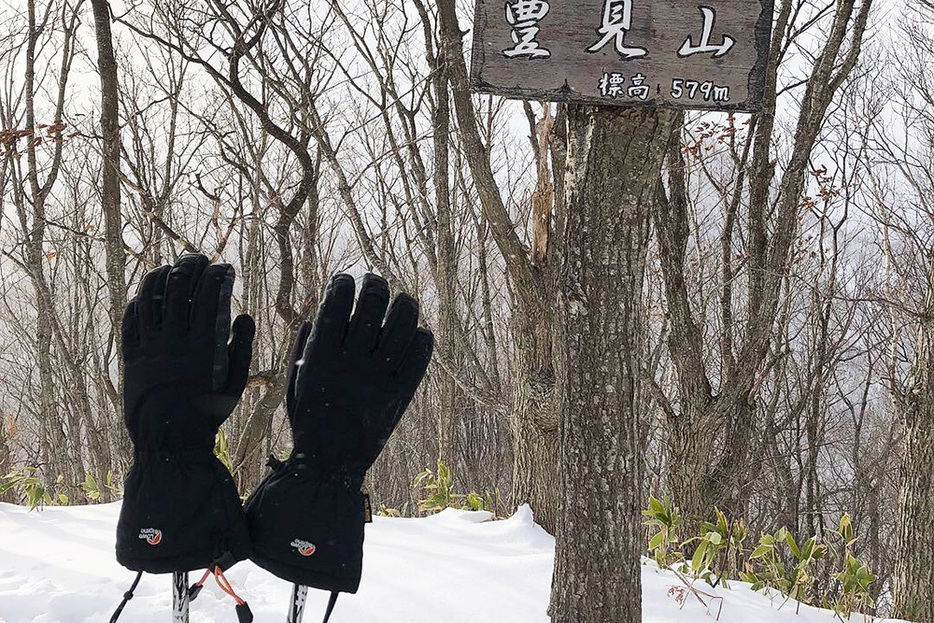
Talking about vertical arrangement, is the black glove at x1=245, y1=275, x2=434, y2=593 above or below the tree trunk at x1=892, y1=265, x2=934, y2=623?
above

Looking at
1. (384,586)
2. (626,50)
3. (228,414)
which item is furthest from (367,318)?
(384,586)

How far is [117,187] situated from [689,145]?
16.1ft

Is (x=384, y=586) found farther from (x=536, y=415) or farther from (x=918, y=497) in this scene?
(x=918, y=497)

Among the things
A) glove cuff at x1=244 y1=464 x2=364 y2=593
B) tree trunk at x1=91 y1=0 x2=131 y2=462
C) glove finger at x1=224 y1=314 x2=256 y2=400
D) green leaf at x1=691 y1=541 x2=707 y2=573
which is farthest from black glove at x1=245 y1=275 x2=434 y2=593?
tree trunk at x1=91 y1=0 x2=131 y2=462

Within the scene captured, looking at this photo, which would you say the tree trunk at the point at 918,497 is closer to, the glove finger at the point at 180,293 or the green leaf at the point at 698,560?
the green leaf at the point at 698,560

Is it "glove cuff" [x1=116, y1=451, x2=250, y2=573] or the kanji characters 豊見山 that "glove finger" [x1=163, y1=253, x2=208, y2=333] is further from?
the kanji characters 豊見山

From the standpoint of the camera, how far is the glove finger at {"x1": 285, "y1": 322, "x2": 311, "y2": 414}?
1.48 metres

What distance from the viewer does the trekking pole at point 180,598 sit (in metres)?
1.41

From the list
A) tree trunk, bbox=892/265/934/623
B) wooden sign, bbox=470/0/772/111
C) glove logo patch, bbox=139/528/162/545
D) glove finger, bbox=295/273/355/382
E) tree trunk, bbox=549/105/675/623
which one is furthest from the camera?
tree trunk, bbox=892/265/934/623

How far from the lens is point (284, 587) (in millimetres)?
2537

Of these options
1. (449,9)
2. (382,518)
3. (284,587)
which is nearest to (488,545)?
(382,518)

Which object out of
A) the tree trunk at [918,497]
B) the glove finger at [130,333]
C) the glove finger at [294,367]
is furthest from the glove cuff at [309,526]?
the tree trunk at [918,497]

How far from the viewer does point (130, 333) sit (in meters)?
1.43

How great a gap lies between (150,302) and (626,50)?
1191 millimetres
